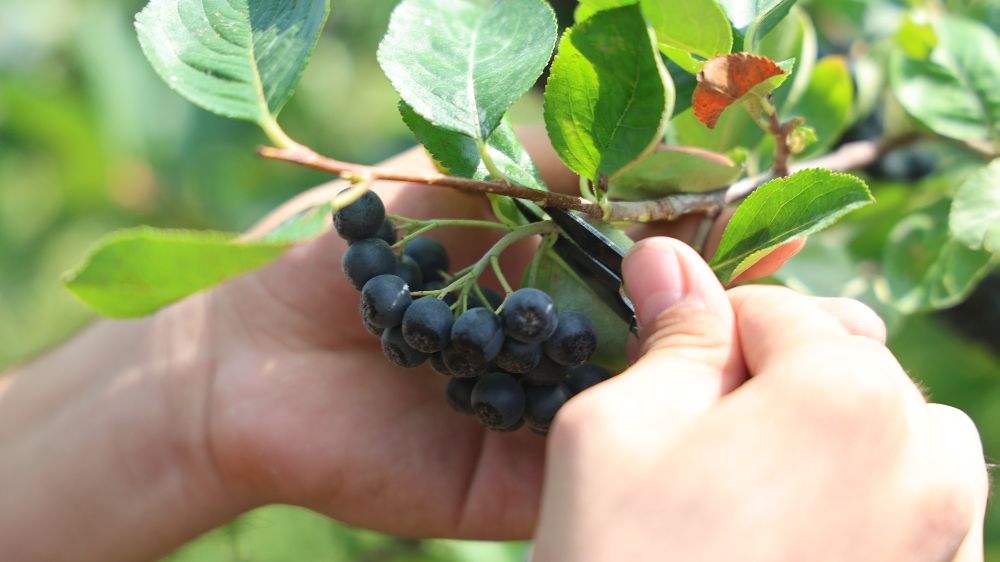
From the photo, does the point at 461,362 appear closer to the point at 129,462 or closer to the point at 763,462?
the point at 763,462

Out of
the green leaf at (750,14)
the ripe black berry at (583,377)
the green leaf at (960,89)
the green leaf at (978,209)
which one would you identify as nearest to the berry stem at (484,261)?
the ripe black berry at (583,377)

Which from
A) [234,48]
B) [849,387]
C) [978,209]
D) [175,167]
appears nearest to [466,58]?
[234,48]

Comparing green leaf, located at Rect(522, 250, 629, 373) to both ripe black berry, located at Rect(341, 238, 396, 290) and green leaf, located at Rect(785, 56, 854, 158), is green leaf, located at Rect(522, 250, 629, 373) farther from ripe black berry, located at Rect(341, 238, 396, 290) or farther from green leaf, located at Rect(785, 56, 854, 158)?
green leaf, located at Rect(785, 56, 854, 158)

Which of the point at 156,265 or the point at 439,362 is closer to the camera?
the point at 156,265

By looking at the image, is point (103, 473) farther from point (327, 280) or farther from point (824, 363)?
point (824, 363)

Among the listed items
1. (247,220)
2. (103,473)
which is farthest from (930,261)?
(247,220)

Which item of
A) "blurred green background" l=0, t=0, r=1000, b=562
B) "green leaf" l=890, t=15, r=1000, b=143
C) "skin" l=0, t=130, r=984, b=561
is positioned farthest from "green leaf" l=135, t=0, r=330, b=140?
"blurred green background" l=0, t=0, r=1000, b=562

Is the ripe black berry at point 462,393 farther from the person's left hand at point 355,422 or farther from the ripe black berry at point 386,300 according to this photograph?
the person's left hand at point 355,422
